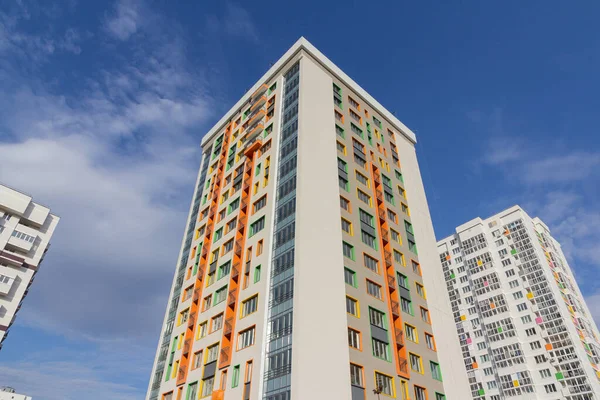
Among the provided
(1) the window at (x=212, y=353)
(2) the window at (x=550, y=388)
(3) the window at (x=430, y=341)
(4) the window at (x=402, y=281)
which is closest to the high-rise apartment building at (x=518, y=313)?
(2) the window at (x=550, y=388)

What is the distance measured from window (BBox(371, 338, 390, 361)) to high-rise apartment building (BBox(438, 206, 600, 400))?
56.0m

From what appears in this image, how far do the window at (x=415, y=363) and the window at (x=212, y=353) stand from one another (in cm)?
1905

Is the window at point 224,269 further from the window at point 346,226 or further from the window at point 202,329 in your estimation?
the window at point 346,226

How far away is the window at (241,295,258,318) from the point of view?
39784 millimetres

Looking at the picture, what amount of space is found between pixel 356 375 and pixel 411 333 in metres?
11.6

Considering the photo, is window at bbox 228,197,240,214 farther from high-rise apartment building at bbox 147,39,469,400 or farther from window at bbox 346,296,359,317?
window at bbox 346,296,359,317

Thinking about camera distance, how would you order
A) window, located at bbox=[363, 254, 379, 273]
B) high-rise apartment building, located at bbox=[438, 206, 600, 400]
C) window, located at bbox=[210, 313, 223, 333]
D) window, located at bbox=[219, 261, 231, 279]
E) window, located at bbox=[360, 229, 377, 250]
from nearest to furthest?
window, located at bbox=[210, 313, 223, 333], window, located at bbox=[363, 254, 379, 273], window, located at bbox=[360, 229, 377, 250], window, located at bbox=[219, 261, 231, 279], high-rise apartment building, located at bbox=[438, 206, 600, 400]

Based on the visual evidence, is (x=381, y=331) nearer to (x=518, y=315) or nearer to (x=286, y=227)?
(x=286, y=227)

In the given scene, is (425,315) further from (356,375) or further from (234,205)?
(234,205)

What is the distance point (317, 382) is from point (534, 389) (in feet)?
220

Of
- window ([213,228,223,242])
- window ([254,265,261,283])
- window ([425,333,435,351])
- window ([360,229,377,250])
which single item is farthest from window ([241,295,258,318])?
window ([425,333,435,351])

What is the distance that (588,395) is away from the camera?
72562 millimetres

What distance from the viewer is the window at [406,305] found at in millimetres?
45594

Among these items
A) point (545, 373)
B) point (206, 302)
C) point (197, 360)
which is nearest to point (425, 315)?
point (206, 302)
